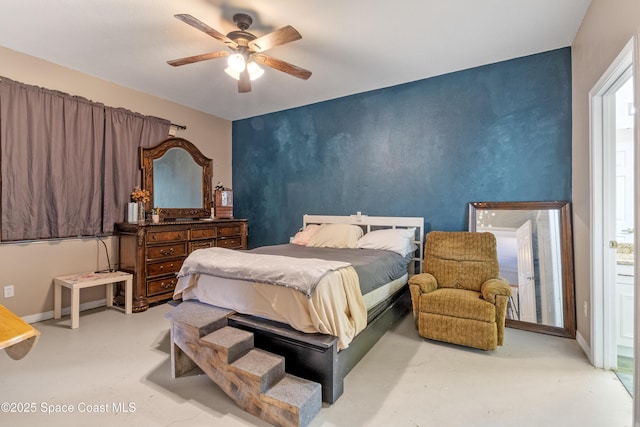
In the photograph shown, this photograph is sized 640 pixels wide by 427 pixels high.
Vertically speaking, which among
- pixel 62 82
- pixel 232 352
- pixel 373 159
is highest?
pixel 62 82

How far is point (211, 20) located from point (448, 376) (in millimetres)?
3433

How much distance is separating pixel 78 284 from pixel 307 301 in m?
2.65

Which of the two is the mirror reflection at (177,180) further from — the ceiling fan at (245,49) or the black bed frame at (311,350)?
the black bed frame at (311,350)

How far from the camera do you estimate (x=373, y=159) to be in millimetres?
4211

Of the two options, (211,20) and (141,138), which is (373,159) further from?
(141,138)

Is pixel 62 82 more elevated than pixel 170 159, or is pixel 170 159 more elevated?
pixel 62 82

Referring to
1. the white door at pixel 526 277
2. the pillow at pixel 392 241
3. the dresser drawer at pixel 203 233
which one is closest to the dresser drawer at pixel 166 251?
the dresser drawer at pixel 203 233

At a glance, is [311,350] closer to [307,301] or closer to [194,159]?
[307,301]

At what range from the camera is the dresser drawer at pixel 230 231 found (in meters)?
4.54

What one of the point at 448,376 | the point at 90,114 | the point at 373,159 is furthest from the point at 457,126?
the point at 90,114

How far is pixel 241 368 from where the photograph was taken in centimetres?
185

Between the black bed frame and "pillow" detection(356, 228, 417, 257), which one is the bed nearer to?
the black bed frame

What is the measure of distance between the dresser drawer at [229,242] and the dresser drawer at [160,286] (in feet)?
2.61

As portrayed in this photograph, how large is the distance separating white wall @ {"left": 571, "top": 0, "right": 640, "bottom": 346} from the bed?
63.0 inches
